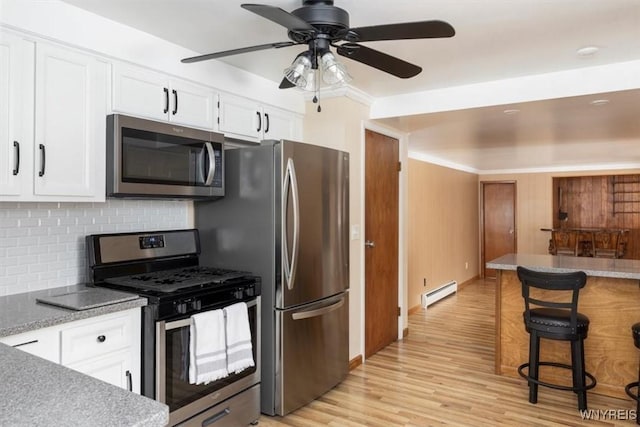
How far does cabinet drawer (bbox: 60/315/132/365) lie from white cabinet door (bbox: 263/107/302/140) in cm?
168

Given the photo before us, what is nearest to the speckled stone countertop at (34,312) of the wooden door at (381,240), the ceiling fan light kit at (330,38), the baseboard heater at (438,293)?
the ceiling fan light kit at (330,38)

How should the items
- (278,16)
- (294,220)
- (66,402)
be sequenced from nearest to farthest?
(66,402)
(278,16)
(294,220)

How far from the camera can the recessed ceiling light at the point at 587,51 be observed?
2.66m

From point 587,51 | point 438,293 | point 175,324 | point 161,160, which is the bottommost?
point 438,293

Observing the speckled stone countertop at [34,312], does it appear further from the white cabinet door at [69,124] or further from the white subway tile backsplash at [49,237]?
the white cabinet door at [69,124]

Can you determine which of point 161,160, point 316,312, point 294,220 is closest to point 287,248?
point 294,220

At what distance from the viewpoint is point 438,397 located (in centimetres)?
316

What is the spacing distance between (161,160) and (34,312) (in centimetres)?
101

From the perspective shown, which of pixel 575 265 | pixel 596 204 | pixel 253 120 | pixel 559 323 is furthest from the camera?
pixel 596 204

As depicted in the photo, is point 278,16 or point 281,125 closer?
point 278,16

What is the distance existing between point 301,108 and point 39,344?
2.48 meters

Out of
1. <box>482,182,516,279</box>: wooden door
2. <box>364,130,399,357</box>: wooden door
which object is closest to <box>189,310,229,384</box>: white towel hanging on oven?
<box>364,130,399,357</box>: wooden door

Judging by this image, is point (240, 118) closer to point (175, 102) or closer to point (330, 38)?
point (175, 102)

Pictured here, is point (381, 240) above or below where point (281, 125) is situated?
below
